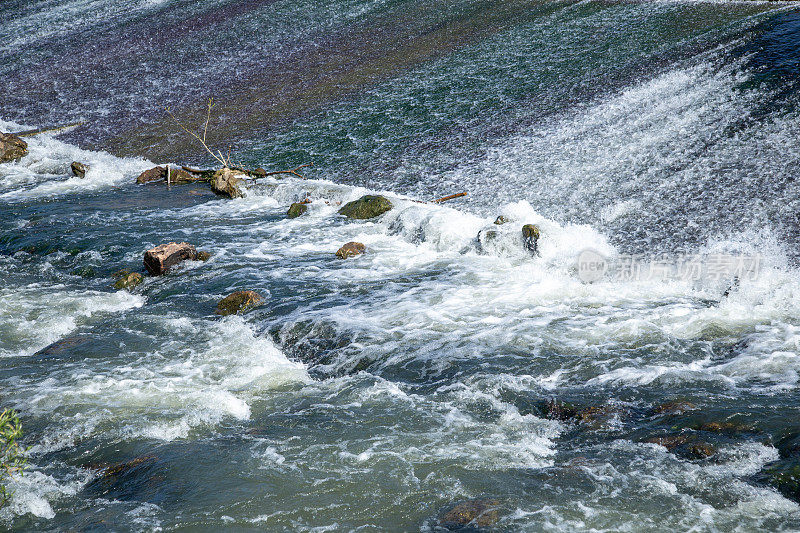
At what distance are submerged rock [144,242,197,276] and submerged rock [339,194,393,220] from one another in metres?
2.80

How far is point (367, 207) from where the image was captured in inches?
461

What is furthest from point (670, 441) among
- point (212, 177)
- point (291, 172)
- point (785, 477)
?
point (212, 177)

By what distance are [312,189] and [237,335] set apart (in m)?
5.37

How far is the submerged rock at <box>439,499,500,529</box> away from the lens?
4.73 metres

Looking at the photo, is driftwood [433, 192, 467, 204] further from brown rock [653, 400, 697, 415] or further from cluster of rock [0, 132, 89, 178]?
cluster of rock [0, 132, 89, 178]

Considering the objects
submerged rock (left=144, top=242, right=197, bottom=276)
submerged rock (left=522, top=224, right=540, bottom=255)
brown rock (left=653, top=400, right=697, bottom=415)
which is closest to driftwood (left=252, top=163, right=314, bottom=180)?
submerged rock (left=144, top=242, right=197, bottom=276)

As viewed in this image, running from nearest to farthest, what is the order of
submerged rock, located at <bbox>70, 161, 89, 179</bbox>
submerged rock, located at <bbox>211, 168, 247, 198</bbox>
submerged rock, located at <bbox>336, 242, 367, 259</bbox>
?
1. submerged rock, located at <bbox>336, 242, 367, 259</bbox>
2. submerged rock, located at <bbox>211, 168, 247, 198</bbox>
3. submerged rock, located at <bbox>70, 161, 89, 179</bbox>

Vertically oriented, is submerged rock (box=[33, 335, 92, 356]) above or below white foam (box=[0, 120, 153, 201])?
below

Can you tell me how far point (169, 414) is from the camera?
648 centimetres

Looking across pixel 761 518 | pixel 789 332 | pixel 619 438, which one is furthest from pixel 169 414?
pixel 789 332

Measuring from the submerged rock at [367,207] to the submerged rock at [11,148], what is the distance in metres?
10.2

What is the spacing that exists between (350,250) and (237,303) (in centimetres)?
217

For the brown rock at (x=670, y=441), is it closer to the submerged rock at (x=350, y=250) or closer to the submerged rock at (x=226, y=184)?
the submerged rock at (x=350, y=250)

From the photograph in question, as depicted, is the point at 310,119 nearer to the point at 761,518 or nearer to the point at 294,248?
the point at 294,248
